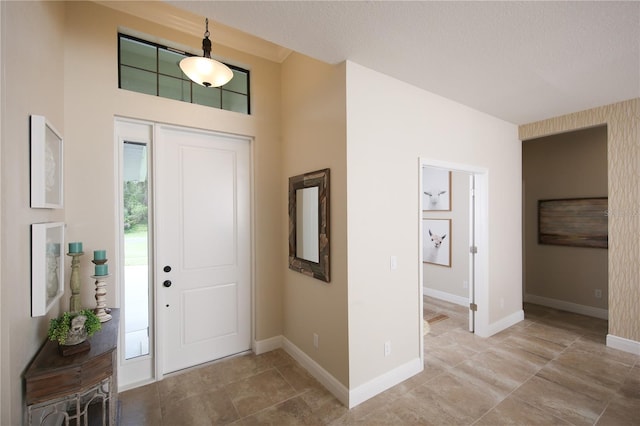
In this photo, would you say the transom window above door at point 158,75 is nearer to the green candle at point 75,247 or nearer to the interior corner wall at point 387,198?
the green candle at point 75,247

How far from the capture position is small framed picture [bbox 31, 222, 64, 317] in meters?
1.46

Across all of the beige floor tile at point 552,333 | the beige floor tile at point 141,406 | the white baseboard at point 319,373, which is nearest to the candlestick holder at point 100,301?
the beige floor tile at point 141,406

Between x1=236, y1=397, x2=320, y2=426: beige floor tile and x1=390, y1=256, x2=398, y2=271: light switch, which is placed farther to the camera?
x1=390, y1=256, x2=398, y2=271: light switch

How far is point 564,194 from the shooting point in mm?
4367

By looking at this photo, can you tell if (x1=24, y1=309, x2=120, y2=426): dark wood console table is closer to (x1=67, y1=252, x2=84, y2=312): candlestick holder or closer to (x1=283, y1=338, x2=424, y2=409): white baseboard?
(x1=67, y1=252, x2=84, y2=312): candlestick holder

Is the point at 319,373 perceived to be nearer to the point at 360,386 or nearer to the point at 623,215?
the point at 360,386

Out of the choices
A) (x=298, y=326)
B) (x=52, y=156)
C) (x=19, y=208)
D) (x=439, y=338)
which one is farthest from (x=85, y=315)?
(x=439, y=338)

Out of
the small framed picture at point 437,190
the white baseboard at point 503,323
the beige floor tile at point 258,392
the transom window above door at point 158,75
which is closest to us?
the beige floor tile at point 258,392

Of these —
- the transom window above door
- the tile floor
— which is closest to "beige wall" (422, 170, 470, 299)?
the tile floor

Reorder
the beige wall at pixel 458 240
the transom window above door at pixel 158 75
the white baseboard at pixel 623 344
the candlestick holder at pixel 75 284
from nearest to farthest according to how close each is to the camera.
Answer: the candlestick holder at pixel 75 284
the transom window above door at pixel 158 75
the white baseboard at pixel 623 344
the beige wall at pixel 458 240

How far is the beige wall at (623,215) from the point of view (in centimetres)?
303

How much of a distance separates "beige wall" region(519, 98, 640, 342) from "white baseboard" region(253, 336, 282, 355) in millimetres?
3756

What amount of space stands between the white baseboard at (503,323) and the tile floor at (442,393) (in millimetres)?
240

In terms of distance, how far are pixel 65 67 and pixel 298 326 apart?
2.94 m
